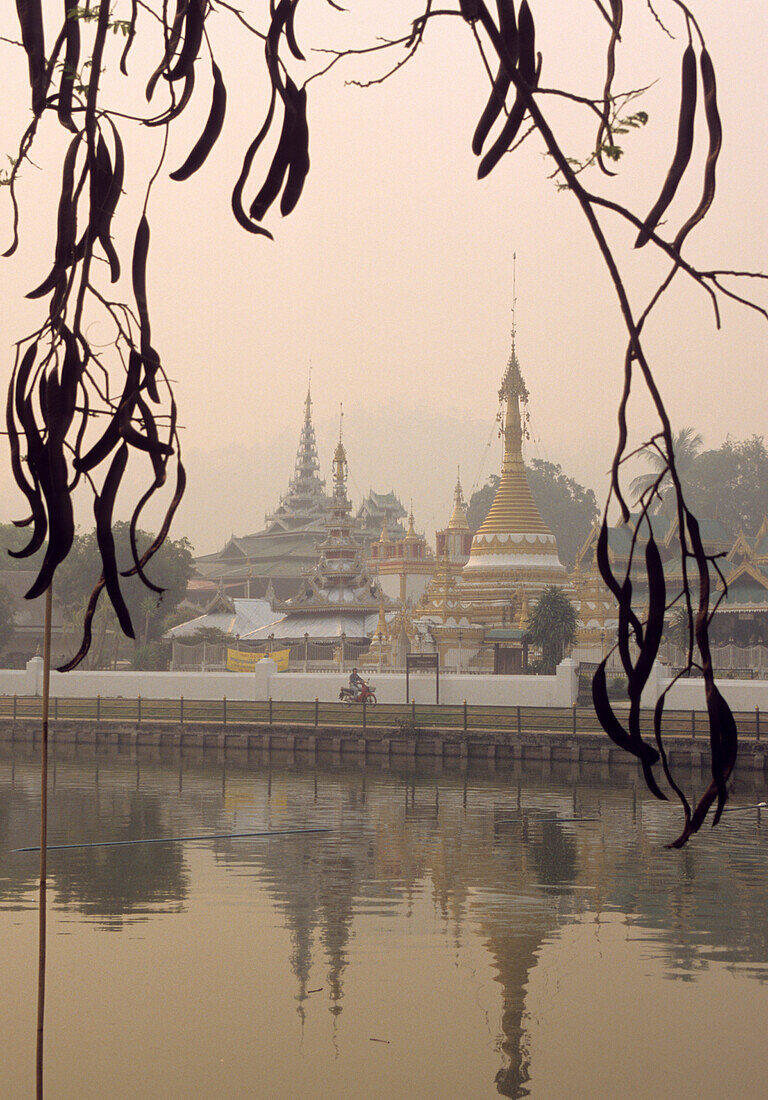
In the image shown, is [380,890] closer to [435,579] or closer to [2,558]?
[435,579]

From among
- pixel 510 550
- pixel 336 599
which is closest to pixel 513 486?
pixel 510 550

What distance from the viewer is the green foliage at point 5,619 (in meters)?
57.2

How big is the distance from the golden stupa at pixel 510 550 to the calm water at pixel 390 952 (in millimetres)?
22333

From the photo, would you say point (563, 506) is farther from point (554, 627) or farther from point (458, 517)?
point (554, 627)

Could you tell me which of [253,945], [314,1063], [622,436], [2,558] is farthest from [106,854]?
[2,558]

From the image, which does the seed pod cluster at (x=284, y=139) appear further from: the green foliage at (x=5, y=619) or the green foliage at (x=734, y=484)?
the green foliage at (x=734, y=484)

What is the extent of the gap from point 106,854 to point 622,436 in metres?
21.2

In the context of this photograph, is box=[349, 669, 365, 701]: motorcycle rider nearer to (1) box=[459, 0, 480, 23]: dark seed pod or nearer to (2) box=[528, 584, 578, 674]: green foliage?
(2) box=[528, 584, 578, 674]: green foliage

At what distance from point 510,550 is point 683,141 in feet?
165

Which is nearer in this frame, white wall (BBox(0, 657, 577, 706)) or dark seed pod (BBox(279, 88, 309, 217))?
dark seed pod (BBox(279, 88, 309, 217))

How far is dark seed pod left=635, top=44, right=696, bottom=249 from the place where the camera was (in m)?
1.77

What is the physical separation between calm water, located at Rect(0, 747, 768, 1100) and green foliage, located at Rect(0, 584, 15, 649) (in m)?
31.1

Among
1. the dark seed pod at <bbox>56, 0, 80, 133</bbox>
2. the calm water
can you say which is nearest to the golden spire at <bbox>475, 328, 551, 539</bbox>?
the calm water

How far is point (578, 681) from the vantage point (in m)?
37.8
